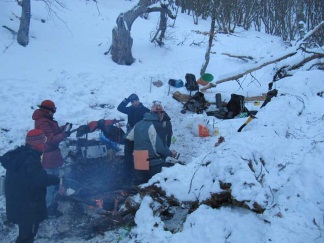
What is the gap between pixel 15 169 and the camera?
13.3ft

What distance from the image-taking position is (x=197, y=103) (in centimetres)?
874

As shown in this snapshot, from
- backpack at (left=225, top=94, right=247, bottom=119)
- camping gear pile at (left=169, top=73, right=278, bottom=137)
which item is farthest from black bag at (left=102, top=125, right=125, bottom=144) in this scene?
backpack at (left=225, top=94, right=247, bottom=119)

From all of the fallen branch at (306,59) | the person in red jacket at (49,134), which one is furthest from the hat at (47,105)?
the fallen branch at (306,59)

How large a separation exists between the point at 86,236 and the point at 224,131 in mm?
4317

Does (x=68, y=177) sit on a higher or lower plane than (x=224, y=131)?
lower

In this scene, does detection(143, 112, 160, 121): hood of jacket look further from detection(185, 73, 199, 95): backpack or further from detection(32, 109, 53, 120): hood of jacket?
detection(185, 73, 199, 95): backpack

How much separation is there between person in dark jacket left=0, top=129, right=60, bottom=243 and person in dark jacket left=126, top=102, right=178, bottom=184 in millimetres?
1610

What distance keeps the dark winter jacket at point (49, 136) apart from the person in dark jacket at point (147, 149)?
57.4 inches

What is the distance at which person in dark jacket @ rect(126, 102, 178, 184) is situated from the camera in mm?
5418

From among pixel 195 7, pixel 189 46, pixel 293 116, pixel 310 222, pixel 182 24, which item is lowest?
pixel 310 222

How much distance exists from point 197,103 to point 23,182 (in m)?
5.60

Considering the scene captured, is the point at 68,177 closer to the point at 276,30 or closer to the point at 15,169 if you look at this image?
the point at 15,169

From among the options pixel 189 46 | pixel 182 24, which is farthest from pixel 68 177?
pixel 182 24

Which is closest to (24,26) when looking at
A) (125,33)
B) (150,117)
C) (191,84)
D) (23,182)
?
(125,33)
